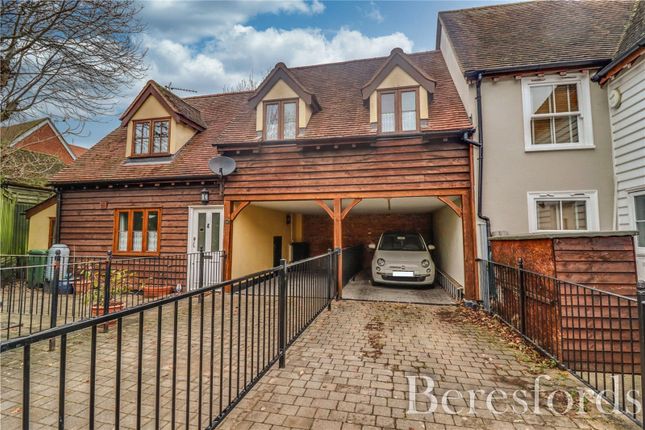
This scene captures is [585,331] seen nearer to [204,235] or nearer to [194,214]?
[204,235]

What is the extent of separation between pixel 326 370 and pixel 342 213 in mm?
4646

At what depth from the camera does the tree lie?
7.36 metres

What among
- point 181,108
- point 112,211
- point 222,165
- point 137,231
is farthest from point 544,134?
point 112,211

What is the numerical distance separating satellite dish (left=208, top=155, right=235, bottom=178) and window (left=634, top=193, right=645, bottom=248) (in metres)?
9.32

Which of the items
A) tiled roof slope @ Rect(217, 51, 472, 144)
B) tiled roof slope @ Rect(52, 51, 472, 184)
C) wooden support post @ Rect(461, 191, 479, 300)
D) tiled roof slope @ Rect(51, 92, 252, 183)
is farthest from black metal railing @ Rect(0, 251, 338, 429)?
tiled roof slope @ Rect(51, 92, 252, 183)

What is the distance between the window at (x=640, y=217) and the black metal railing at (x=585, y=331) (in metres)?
3.13

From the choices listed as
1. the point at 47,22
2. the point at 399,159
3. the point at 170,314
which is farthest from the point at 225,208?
the point at 47,22

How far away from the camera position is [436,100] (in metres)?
8.27

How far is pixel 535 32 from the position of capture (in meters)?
8.00

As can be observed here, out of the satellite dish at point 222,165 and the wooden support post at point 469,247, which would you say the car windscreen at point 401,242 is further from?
the satellite dish at point 222,165

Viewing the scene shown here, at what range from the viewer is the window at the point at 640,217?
5938 mm

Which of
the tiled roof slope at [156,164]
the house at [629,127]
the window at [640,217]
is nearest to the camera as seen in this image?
→ the house at [629,127]

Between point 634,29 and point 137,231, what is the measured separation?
14129 millimetres

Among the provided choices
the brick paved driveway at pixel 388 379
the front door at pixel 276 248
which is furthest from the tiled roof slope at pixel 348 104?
the brick paved driveway at pixel 388 379
